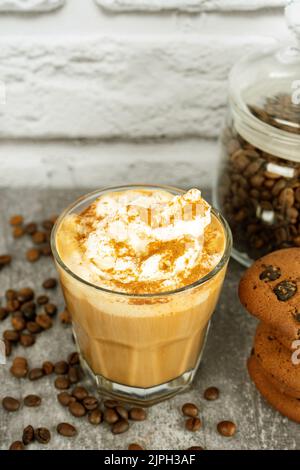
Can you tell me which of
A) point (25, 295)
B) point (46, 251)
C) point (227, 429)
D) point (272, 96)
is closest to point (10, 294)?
point (25, 295)

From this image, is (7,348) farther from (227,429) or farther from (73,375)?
(227,429)

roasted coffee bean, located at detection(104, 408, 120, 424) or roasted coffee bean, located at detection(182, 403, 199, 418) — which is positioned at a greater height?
roasted coffee bean, located at detection(182, 403, 199, 418)

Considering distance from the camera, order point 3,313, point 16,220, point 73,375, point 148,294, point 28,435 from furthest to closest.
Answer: point 16,220
point 3,313
point 73,375
point 28,435
point 148,294

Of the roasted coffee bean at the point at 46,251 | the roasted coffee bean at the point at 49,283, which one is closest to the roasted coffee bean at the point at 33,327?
the roasted coffee bean at the point at 49,283

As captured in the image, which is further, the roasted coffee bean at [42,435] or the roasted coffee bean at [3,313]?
the roasted coffee bean at [3,313]

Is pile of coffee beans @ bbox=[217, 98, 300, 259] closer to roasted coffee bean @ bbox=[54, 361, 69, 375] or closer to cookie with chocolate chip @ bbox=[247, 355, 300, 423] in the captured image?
cookie with chocolate chip @ bbox=[247, 355, 300, 423]

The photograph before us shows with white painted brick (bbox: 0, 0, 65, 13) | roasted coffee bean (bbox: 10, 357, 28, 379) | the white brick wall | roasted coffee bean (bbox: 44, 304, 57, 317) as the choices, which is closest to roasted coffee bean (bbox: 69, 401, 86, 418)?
roasted coffee bean (bbox: 10, 357, 28, 379)

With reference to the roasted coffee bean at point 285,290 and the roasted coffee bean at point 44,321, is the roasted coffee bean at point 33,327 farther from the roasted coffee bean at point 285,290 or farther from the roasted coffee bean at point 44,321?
the roasted coffee bean at point 285,290
